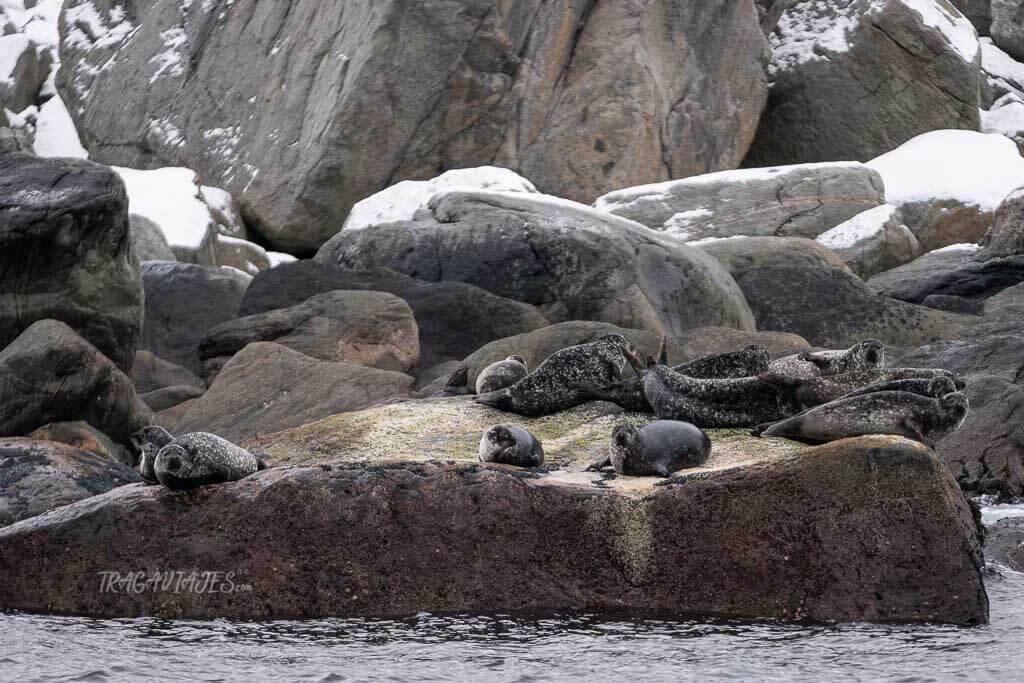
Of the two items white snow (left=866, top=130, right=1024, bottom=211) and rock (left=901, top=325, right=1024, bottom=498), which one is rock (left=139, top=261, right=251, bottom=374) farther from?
white snow (left=866, top=130, right=1024, bottom=211)

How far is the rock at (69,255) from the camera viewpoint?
39.2 ft

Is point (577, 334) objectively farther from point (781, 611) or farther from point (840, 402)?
point (781, 611)

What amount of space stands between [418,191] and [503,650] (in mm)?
14927

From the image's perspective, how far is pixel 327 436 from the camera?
8117mm

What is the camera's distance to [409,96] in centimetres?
2406

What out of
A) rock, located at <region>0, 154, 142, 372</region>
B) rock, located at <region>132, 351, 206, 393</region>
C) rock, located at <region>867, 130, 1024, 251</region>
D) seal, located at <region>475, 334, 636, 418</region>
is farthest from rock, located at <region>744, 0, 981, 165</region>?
seal, located at <region>475, 334, 636, 418</region>

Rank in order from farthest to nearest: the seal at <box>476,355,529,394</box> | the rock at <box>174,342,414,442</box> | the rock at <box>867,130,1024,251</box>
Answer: the rock at <box>867,130,1024,251</box>, the rock at <box>174,342,414,442</box>, the seal at <box>476,355,529,394</box>

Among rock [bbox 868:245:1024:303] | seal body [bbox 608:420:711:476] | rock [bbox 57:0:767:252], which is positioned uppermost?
rock [bbox 57:0:767:252]

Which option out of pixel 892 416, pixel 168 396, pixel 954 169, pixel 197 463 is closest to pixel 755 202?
pixel 954 169

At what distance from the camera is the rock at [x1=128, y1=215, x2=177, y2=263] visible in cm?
1988

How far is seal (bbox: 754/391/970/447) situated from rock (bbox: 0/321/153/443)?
21.8ft

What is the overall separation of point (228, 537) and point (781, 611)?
96.9 inches

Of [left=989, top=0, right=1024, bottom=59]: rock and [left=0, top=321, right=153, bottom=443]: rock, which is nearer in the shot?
[left=0, top=321, right=153, bottom=443]: rock

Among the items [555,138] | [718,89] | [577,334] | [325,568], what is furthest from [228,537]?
[718,89]
